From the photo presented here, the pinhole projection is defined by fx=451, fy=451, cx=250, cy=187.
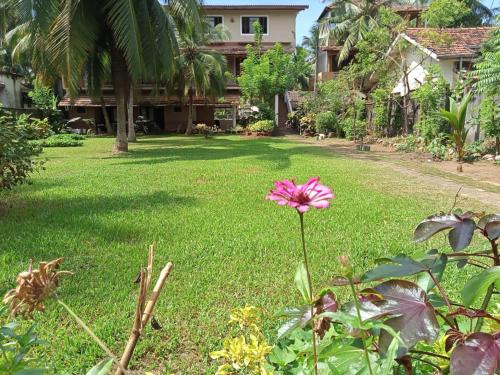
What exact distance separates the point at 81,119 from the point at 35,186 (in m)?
23.3

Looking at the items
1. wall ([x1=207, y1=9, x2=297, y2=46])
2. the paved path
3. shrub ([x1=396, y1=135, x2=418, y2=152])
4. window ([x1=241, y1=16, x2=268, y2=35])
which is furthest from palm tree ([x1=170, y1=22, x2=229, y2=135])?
the paved path

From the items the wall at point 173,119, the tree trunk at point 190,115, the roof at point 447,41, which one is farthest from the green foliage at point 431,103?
the wall at point 173,119

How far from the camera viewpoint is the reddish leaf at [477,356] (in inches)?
34.2

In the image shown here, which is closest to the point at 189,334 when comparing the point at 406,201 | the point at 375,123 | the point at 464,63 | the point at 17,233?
the point at 17,233

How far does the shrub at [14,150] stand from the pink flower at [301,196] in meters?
5.33

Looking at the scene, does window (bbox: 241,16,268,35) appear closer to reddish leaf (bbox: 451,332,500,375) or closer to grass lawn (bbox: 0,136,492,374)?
grass lawn (bbox: 0,136,492,374)

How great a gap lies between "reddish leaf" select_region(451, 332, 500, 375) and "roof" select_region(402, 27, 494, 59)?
59.8 ft

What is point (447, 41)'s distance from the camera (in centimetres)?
1717

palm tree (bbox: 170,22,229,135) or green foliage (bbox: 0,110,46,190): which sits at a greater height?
palm tree (bbox: 170,22,229,135)

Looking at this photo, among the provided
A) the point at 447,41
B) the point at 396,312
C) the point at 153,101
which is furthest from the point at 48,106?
the point at 396,312

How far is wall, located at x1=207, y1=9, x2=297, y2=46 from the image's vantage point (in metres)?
31.9

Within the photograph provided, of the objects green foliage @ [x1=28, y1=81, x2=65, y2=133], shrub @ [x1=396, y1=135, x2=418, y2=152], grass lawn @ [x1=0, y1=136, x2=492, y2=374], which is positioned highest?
green foliage @ [x1=28, y1=81, x2=65, y2=133]

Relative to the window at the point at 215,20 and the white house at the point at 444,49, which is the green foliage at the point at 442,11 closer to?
the white house at the point at 444,49

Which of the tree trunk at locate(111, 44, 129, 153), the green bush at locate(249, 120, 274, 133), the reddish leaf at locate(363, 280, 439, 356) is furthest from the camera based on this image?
the green bush at locate(249, 120, 274, 133)
